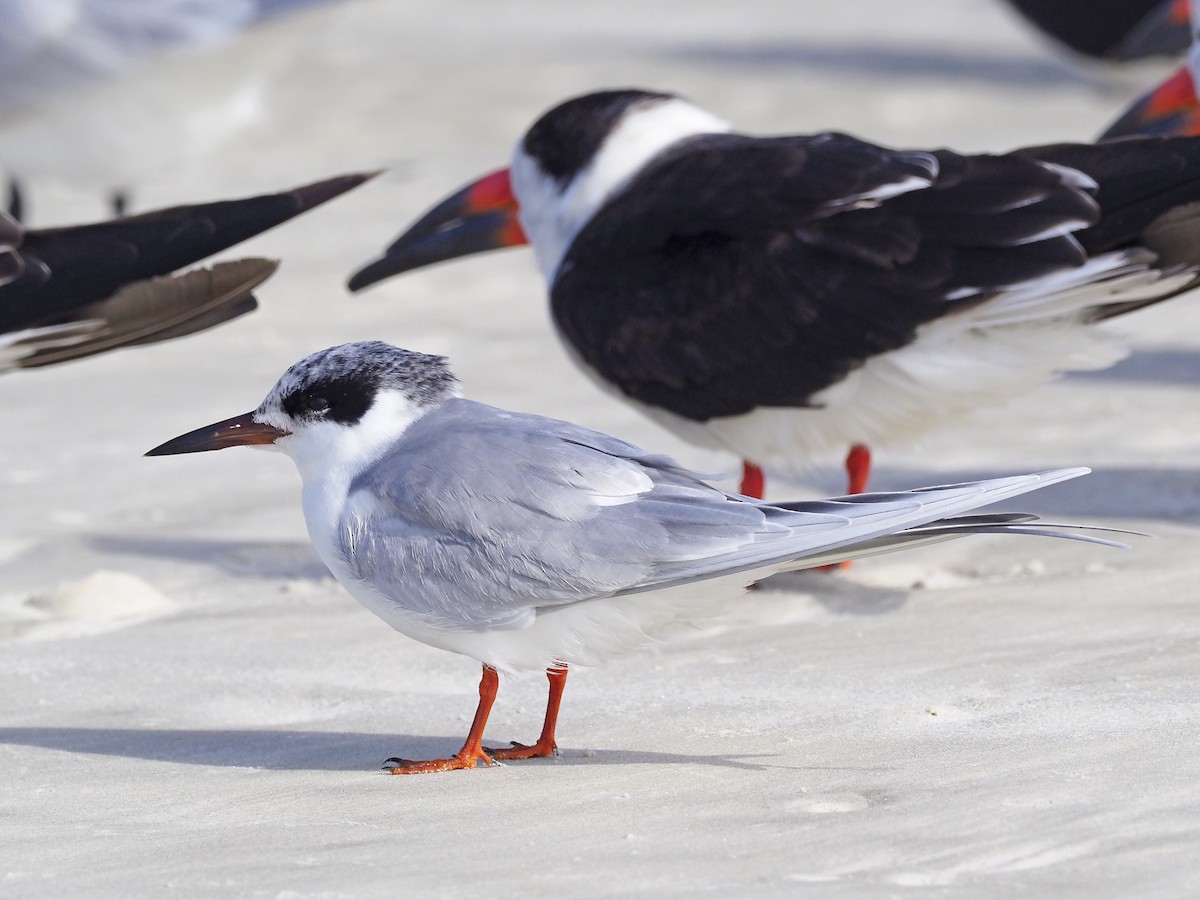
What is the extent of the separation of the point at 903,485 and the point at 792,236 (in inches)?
40.1

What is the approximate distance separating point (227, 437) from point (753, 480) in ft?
5.74

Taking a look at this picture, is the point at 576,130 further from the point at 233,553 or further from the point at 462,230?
the point at 233,553

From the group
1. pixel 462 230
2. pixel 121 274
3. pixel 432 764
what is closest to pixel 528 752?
pixel 432 764

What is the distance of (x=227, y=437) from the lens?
119 inches

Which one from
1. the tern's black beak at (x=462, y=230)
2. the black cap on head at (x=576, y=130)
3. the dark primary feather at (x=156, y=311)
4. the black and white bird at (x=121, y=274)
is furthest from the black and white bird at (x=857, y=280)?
the dark primary feather at (x=156, y=311)

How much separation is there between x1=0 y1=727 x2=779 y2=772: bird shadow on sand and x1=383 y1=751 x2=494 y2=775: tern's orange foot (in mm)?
54

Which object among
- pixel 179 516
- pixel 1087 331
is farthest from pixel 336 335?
pixel 1087 331

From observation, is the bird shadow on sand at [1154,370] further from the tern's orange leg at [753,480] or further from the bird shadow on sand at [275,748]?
the bird shadow on sand at [275,748]

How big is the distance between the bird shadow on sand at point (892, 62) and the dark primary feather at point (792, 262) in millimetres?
7204

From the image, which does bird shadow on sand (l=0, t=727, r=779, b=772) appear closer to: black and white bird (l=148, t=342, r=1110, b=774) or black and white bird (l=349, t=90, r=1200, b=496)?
black and white bird (l=148, t=342, r=1110, b=774)

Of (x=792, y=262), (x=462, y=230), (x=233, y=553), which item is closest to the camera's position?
(x=792, y=262)

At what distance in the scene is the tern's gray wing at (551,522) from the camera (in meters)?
2.71

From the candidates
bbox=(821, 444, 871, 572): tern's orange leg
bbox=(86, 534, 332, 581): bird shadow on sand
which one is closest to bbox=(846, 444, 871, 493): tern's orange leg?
bbox=(821, 444, 871, 572): tern's orange leg

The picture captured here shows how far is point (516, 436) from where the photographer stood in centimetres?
288
